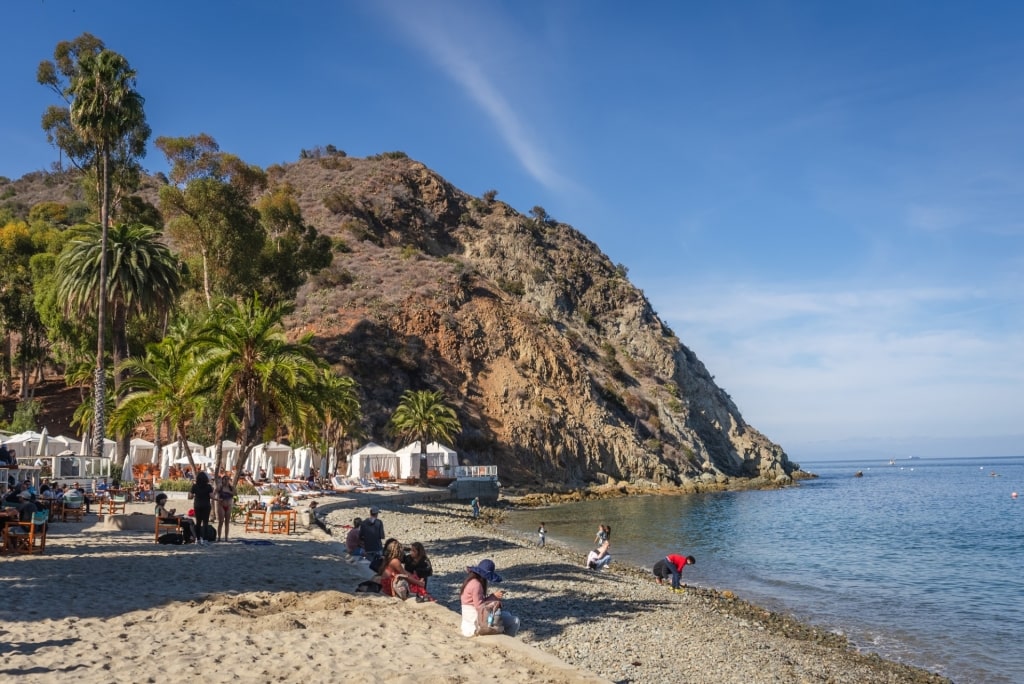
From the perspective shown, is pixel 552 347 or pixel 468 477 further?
pixel 552 347

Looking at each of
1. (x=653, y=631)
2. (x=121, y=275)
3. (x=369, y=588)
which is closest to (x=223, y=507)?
(x=369, y=588)

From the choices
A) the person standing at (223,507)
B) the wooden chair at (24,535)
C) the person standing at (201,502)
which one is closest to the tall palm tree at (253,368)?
the person standing at (223,507)

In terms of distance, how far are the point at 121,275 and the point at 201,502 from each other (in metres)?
21.1

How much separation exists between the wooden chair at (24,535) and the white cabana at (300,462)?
22274 mm

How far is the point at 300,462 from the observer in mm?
38500

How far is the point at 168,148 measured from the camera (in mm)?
65188

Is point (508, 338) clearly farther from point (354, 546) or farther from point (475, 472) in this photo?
point (354, 546)

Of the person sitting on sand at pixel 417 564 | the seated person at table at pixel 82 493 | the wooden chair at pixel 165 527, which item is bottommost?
the person sitting on sand at pixel 417 564

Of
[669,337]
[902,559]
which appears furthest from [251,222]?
[669,337]

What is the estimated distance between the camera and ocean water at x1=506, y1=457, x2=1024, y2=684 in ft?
50.7

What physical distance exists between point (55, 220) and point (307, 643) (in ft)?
241

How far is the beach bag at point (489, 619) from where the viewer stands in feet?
29.5

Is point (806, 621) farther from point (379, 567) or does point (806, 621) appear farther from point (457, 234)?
point (457, 234)

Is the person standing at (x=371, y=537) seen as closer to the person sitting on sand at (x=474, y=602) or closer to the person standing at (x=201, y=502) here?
the person standing at (x=201, y=502)
